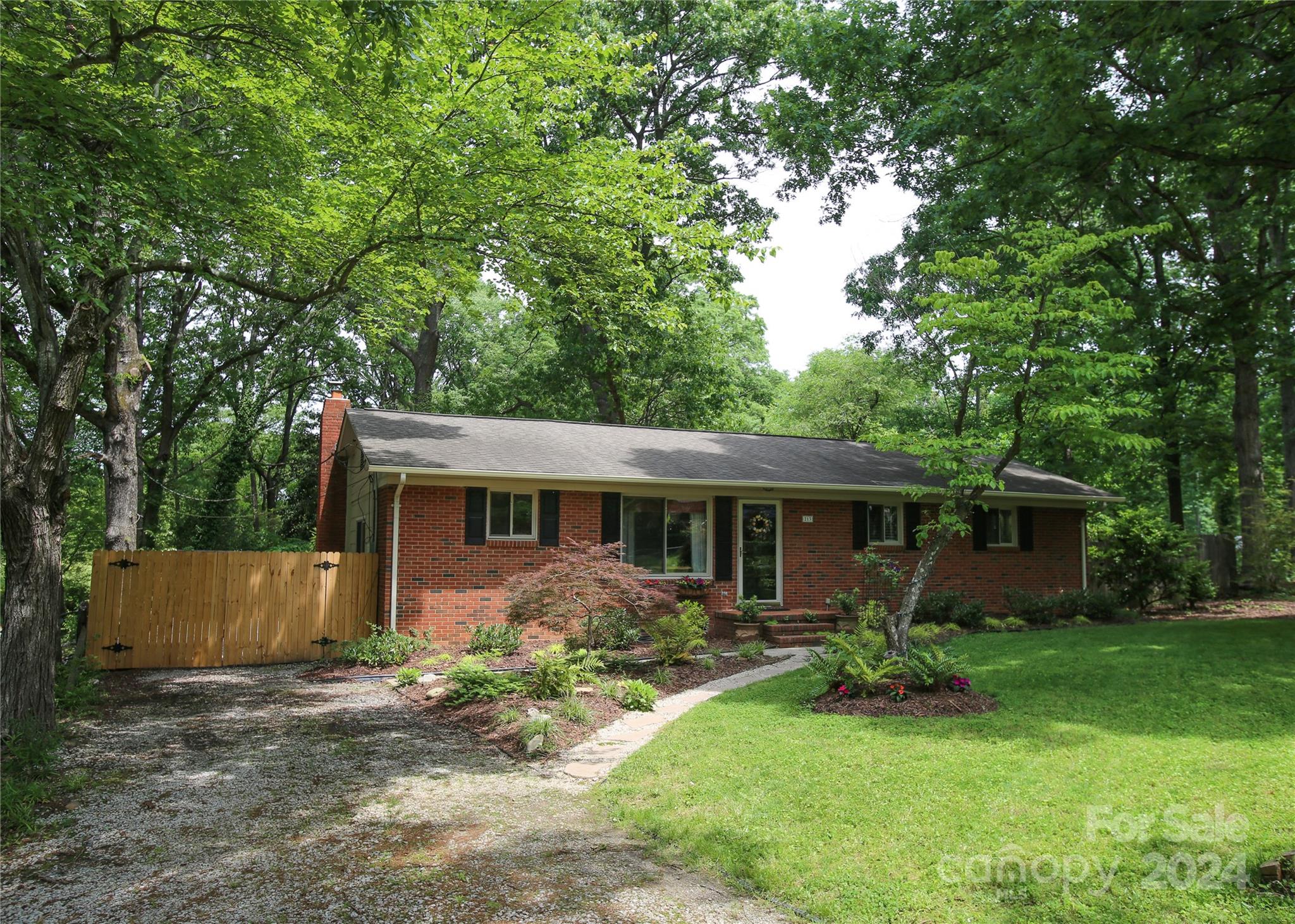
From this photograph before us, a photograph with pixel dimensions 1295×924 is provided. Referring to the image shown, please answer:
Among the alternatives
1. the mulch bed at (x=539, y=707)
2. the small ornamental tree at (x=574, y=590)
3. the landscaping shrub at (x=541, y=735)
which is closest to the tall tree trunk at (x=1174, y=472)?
the mulch bed at (x=539, y=707)

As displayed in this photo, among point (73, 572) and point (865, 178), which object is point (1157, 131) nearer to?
point (865, 178)

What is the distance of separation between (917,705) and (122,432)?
1465cm

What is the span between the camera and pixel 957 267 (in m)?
9.48

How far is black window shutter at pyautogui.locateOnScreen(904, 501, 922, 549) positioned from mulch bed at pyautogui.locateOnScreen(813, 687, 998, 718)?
839 cm

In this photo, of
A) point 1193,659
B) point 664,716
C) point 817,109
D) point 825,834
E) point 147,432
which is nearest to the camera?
point 825,834

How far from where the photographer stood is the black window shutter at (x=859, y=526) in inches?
634

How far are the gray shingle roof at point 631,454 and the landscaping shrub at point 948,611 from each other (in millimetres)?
2284

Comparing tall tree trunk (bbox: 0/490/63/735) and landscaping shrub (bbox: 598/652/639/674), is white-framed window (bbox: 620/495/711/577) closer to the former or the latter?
landscaping shrub (bbox: 598/652/639/674)

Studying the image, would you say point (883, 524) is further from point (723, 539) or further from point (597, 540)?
point (597, 540)

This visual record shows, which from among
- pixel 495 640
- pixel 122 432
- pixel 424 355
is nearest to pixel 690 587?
pixel 495 640

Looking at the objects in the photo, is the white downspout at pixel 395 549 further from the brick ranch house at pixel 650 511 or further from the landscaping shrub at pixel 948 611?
the landscaping shrub at pixel 948 611

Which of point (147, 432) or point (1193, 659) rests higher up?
point (147, 432)

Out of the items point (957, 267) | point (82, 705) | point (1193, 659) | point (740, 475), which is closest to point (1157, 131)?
point (957, 267)

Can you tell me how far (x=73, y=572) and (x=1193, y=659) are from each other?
82.3 ft
